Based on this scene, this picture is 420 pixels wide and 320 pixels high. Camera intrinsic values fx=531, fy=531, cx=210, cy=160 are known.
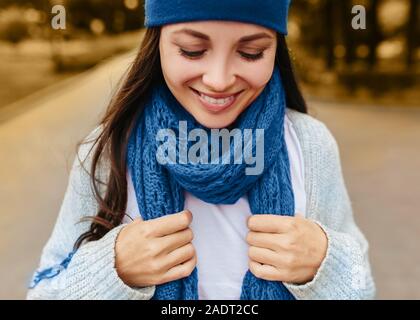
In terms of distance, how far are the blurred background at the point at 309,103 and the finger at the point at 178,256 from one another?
1.12 m

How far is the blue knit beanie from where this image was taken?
0.89m

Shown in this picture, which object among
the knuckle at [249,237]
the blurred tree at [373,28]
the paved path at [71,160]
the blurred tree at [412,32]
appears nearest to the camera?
the knuckle at [249,237]

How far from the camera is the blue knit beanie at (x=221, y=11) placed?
886 mm

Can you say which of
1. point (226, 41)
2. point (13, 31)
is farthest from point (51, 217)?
point (226, 41)

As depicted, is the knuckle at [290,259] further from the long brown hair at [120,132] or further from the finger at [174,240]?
the long brown hair at [120,132]

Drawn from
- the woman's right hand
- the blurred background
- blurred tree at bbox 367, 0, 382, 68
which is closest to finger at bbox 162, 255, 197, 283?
the woman's right hand

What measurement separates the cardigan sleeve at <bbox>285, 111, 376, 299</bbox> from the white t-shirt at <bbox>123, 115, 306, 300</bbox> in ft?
0.12

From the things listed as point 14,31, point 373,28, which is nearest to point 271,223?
point 14,31

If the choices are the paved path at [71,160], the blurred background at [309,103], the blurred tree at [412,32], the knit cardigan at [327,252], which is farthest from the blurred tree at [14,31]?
the blurred tree at [412,32]

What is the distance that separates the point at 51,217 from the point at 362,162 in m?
2.31

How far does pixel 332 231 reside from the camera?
40.6 inches

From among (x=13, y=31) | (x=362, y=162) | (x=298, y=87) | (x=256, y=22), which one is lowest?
(x=362, y=162)
